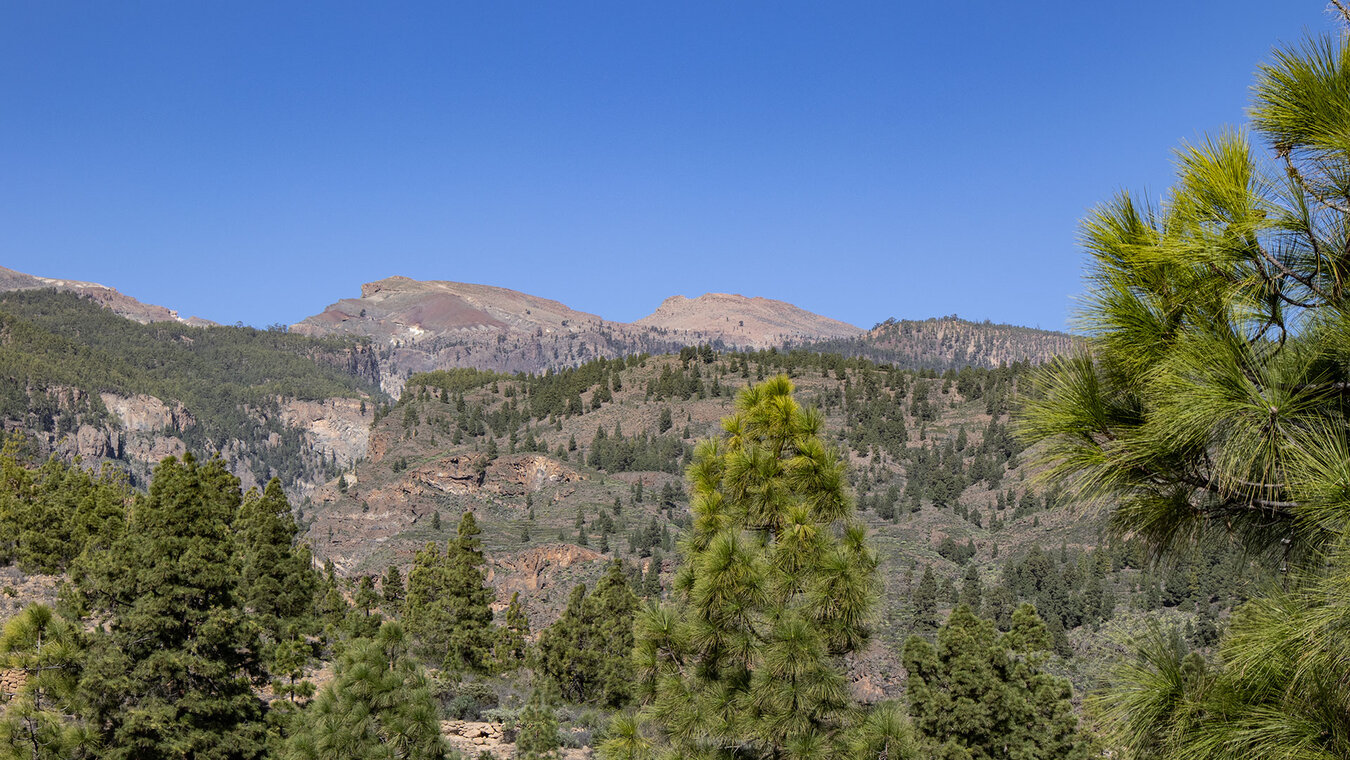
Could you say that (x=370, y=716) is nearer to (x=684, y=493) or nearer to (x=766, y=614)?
(x=766, y=614)

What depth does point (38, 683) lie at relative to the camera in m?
14.9

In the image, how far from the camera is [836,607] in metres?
10.9

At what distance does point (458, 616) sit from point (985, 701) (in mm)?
25163

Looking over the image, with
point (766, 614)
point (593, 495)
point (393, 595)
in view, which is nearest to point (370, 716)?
point (766, 614)

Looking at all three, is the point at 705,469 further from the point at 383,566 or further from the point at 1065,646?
the point at 383,566

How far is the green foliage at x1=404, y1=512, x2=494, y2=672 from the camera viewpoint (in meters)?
42.6

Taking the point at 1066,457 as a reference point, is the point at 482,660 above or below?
below

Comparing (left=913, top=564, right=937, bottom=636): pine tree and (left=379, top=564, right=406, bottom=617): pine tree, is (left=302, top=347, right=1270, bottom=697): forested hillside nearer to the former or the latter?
(left=913, top=564, right=937, bottom=636): pine tree

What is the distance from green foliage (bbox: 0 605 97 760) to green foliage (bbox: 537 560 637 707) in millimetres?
29357

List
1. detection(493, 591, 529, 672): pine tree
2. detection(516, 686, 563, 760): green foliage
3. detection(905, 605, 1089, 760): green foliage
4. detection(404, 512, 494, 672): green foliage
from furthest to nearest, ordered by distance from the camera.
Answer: detection(493, 591, 529, 672): pine tree
detection(404, 512, 494, 672): green foliage
detection(905, 605, 1089, 760): green foliage
detection(516, 686, 563, 760): green foliage

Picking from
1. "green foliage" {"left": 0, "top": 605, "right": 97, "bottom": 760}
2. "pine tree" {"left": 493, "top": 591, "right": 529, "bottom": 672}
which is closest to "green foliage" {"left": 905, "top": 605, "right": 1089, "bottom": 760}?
"pine tree" {"left": 493, "top": 591, "right": 529, "bottom": 672}

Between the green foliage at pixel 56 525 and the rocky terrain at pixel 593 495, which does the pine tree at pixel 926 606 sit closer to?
the rocky terrain at pixel 593 495

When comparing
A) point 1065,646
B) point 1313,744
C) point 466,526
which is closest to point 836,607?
point 1313,744

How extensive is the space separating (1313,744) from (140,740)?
22566mm
